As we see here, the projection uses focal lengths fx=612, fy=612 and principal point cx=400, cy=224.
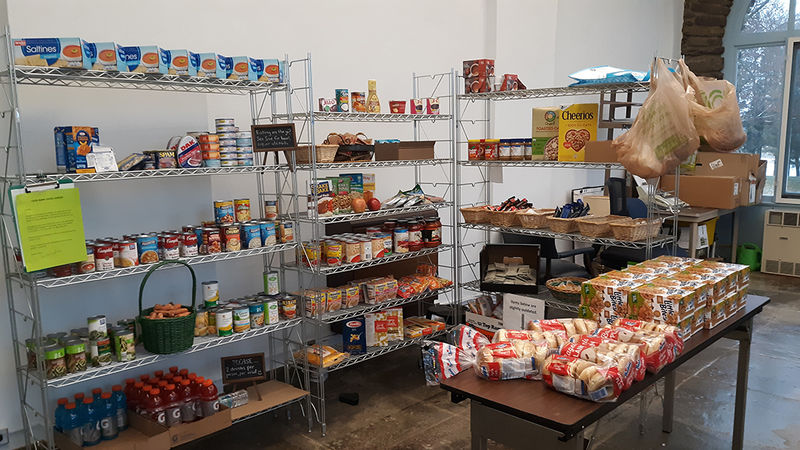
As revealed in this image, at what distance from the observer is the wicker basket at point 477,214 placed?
4031mm

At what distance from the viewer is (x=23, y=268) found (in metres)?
2.62

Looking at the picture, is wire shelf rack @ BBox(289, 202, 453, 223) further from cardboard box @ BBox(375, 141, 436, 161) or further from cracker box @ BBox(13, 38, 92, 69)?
cracker box @ BBox(13, 38, 92, 69)

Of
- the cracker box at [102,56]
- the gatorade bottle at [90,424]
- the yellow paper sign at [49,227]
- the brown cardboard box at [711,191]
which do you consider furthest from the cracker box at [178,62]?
the brown cardboard box at [711,191]

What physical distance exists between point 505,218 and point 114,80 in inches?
92.8

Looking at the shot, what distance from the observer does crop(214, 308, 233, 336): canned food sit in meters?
3.10

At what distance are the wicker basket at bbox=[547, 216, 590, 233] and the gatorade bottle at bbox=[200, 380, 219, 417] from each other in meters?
2.12

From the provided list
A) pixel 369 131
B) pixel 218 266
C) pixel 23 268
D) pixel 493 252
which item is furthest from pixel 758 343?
pixel 23 268

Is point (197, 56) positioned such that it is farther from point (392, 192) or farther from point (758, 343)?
point (758, 343)

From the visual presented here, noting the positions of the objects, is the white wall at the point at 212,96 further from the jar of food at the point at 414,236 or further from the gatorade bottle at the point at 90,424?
the jar of food at the point at 414,236

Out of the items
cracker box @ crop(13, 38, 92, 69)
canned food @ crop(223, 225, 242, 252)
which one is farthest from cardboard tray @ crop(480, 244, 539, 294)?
cracker box @ crop(13, 38, 92, 69)

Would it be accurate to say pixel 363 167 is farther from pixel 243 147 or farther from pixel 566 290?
pixel 566 290

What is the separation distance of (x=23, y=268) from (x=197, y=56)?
122 cm

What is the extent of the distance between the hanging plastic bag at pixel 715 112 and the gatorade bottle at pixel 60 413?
3.19 m

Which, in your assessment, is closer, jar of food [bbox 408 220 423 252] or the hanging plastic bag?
the hanging plastic bag
